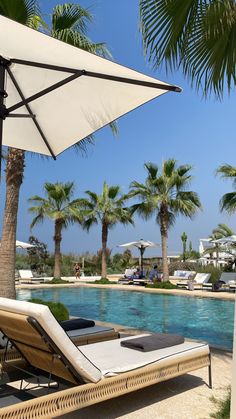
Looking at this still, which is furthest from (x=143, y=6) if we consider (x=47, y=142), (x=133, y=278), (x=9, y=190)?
(x=133, y=278)

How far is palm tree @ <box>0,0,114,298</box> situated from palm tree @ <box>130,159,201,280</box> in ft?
39.1

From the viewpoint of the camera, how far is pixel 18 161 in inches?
300

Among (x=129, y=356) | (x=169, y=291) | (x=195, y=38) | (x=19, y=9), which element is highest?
(x=19, y=9)

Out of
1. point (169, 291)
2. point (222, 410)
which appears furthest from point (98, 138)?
point (169, 291)

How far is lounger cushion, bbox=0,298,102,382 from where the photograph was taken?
288cm

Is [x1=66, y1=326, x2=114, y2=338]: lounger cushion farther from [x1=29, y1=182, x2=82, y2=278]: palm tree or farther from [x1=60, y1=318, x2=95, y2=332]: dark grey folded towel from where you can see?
[x1=29, y1=182, x2=82, y2=278]: palm tree

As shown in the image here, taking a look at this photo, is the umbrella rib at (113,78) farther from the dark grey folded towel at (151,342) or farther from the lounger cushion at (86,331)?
the lounger cushion at (86,331)

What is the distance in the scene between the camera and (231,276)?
18844mm

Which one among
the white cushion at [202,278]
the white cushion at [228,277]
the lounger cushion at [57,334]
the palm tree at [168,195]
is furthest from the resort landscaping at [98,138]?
the white cushion at [202,278]

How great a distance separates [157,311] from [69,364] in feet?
30.4

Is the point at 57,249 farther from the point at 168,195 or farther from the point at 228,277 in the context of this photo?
the point at 228,277

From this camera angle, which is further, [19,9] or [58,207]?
[58,207]

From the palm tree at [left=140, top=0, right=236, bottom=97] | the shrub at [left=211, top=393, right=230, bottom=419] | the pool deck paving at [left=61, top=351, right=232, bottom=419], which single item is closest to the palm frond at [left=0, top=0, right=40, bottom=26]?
the palm tree at [left=140, top=0, right=236, bottom=97]

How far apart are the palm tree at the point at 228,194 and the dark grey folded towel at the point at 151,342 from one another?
14.2m
